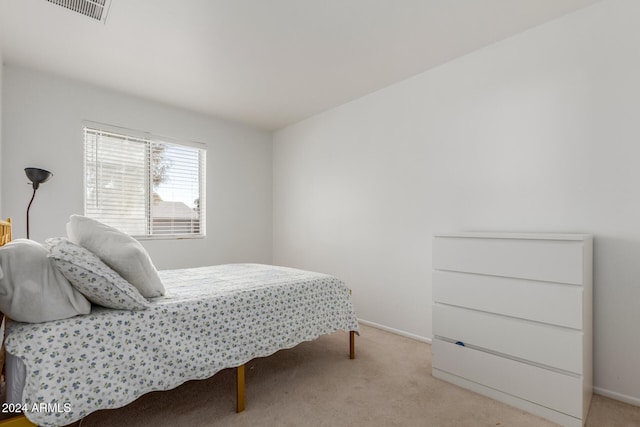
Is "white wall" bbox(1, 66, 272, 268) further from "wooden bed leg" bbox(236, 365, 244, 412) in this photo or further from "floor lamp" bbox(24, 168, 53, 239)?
"wooden bed leg" bbox(236, 365, 244, 412)

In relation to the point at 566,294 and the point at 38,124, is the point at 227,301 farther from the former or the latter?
the point at 38,124

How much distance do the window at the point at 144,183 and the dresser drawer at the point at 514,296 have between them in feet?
9.51

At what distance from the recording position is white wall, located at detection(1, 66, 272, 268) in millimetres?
2670

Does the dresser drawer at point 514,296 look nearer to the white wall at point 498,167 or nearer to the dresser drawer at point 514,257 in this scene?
the dresser drawer at point 514,257

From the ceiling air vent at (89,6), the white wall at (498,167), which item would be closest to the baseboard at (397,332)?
the white wall at (498,167)

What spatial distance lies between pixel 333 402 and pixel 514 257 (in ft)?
4.44

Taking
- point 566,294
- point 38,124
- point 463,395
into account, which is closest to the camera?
point 566,294

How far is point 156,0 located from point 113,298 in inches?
68.3

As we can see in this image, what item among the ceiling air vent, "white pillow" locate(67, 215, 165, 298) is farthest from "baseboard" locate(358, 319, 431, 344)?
the ceiling air vent

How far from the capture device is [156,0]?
1880 millimetres

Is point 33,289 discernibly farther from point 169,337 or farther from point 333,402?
point 333,402

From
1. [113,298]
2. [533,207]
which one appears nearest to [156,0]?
[113,298]

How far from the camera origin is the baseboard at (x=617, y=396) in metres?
1.81

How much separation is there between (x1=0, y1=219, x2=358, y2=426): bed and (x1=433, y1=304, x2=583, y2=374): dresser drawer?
0.71 m
